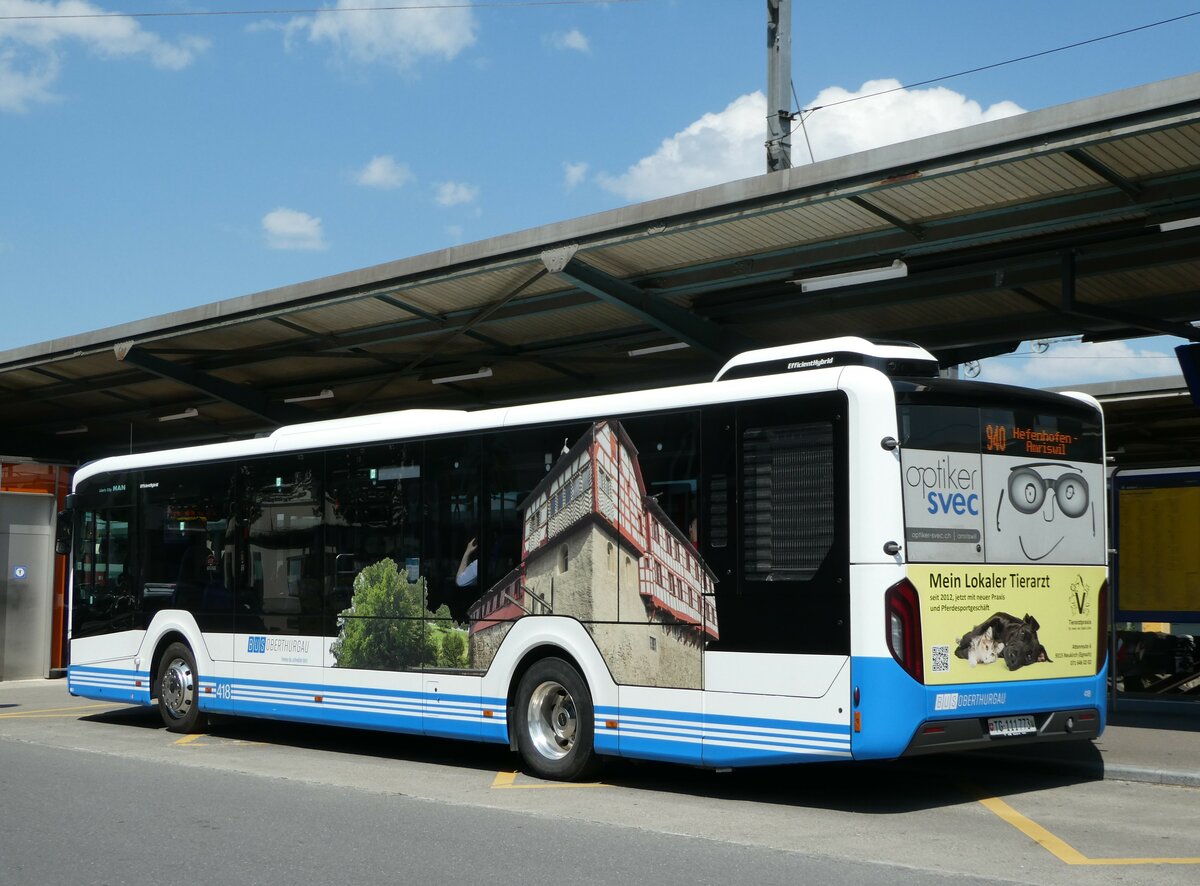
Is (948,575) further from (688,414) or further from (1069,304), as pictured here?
(1069,304)

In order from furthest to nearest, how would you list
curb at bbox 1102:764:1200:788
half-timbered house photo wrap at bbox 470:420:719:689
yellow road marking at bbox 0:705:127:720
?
yellow road marking at bbox 0:705:127:720, curb at bbox 1102:764:1200:788, half-timbered house photo wrap at bbox 470:420:719:689

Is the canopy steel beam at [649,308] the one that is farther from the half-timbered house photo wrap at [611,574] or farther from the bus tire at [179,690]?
the bus tire at [179,690]

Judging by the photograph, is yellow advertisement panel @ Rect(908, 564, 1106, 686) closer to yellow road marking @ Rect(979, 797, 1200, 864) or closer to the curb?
yellow road marking @ Rect(979, 797, 1200, 864)

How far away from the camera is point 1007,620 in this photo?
9.51 meters

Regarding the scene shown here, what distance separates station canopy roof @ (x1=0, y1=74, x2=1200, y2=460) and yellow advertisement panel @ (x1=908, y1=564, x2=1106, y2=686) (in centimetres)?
329

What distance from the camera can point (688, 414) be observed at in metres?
10.2

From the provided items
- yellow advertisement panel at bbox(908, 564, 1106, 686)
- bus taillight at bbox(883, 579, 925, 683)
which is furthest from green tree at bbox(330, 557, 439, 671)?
yellow advertisement panel at bbox(908, 564, 1106, 686)

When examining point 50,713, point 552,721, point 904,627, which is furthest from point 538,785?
point 50,713

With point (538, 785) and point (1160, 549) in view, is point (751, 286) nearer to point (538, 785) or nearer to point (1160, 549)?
point (1160, 549)

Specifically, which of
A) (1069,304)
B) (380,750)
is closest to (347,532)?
(380,750)

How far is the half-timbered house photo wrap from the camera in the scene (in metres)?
10.1

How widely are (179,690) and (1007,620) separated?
9.59 meters

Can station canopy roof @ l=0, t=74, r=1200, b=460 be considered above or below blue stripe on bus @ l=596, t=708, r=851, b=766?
above

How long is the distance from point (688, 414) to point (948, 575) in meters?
2.29
